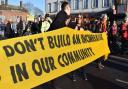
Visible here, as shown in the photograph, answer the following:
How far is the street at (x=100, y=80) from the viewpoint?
1205cm

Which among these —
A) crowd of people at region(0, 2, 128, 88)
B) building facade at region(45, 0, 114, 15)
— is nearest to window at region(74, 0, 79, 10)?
building facade at region(45, 0, 114, 15)

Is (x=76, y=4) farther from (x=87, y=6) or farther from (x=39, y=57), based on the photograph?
(x=39, y=57)

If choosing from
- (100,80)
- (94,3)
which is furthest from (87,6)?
(100,80)

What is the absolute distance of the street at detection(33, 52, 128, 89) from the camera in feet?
39.5

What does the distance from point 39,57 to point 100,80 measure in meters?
4.00

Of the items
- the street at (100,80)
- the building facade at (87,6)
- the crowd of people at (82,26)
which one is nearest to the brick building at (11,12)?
the building facade at (87,6)

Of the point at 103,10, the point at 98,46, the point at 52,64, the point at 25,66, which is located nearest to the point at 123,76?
the point at 98,46

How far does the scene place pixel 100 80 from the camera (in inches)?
517

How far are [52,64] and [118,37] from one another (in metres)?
15.3

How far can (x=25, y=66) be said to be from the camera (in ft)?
29.7

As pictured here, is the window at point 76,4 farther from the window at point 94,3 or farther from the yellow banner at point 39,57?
the yellow banner at point 39,57

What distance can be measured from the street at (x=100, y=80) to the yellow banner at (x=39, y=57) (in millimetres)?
770

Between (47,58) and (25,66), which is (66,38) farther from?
(25,66)

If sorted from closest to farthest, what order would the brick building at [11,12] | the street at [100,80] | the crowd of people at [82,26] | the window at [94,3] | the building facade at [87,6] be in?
the crowd of people at [82,26] → the street at [100,80] → the building facade at [87,6] → the window at [94,3] → the brick building at [11,12]
